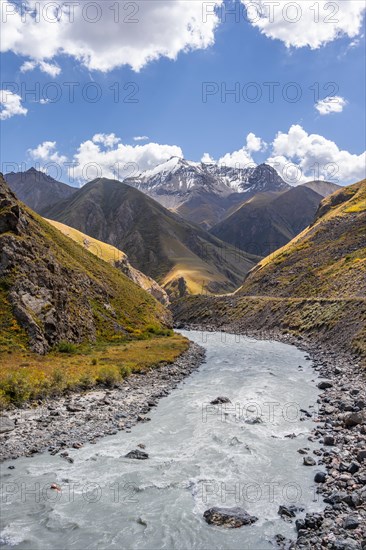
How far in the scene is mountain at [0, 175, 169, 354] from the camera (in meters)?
57.2

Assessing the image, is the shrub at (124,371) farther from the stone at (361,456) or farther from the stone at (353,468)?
the stone at (353,468)

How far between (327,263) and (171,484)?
113m

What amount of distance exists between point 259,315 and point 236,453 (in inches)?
3471

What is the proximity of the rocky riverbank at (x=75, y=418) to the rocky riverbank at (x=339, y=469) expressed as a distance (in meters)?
14.6

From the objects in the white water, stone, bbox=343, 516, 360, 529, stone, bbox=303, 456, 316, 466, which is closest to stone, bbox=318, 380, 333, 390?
the white water

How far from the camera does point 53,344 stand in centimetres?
5953

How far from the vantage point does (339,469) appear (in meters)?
24.1

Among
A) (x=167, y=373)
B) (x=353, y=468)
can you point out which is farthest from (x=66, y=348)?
(x=353, y=468)

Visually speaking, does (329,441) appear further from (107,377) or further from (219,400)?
(107,377)

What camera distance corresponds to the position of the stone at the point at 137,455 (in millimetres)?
27156

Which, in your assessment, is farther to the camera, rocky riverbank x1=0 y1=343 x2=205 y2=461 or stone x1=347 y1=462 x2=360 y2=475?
rocky riverbank x1=0 y1=343 x2=205 y2=461

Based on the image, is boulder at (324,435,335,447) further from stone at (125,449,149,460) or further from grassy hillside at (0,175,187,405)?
grassy hillside at (0,175,187,405)

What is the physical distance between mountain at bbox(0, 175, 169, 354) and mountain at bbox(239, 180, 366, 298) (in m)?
44.1

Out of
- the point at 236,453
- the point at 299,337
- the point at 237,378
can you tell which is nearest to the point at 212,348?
the point at 299,337
